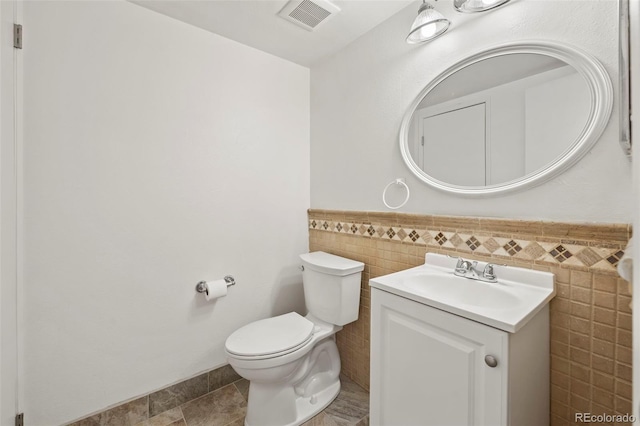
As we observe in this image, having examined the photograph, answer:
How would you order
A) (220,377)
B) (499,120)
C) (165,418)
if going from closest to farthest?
(499,120) → (165,418) → (220,377)

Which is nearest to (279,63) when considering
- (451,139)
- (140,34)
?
(140,34)

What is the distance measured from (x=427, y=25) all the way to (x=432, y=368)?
1.42 meters

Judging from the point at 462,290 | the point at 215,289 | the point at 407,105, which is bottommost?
the point at 215,289

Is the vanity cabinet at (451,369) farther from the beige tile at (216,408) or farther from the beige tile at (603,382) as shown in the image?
the beige tile at (216,408)

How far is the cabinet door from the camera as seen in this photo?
81 centimetres

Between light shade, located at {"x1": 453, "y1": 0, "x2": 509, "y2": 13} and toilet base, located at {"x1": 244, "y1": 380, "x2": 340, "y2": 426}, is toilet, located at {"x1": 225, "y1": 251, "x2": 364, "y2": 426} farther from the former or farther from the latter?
light shade, located at {"x1": 453, "y1": 0, "x2": 509, "y2": 13}

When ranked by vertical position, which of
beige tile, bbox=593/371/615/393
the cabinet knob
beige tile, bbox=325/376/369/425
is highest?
the cabinet knob

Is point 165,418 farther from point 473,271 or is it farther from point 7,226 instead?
point 473,271

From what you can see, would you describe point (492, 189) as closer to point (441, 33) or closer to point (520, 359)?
point (520, 359)

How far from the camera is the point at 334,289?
→ 1605mm

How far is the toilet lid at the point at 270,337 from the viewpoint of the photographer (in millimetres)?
1346

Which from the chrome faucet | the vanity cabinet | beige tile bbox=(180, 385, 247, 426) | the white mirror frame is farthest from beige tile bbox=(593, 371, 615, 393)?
beige tile bbox=(180, 385, 247, 426)

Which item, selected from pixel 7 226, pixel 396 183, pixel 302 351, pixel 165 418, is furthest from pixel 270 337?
pixel 7 226

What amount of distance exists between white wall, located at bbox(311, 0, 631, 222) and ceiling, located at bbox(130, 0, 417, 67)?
8cm
